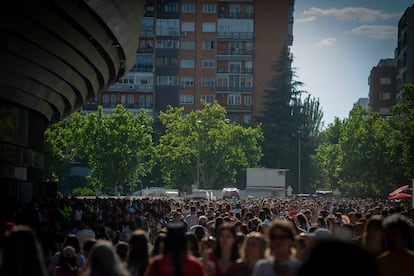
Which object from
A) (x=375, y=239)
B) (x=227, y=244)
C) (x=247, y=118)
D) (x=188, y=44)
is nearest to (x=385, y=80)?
(x=247, y=118)

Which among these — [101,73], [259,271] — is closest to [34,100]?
[101,73]

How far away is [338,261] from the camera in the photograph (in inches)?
172

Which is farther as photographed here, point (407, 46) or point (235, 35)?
point (235, 35)

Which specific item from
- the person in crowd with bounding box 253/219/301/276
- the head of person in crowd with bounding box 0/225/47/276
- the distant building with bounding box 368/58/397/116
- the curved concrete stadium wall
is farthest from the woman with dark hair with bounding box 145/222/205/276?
the distant building with bounding box 368/58/397/116

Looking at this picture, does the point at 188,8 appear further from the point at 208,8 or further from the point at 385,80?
the point at 385,80

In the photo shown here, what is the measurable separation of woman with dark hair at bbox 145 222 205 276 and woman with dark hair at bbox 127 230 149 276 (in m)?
2.01

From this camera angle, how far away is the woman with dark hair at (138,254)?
9734mm

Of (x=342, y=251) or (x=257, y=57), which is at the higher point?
(x=257, y=57)

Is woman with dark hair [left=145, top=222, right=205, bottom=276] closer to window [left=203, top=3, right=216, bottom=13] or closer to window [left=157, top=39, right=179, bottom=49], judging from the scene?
window [left=157, top=39, right=179, bottom=49]

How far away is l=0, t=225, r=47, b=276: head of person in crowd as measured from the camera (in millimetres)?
7574

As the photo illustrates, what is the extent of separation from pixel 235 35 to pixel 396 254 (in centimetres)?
11532

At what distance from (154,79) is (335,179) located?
33556mm

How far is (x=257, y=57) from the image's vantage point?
A: 124m

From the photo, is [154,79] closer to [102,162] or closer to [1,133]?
[102,162]
